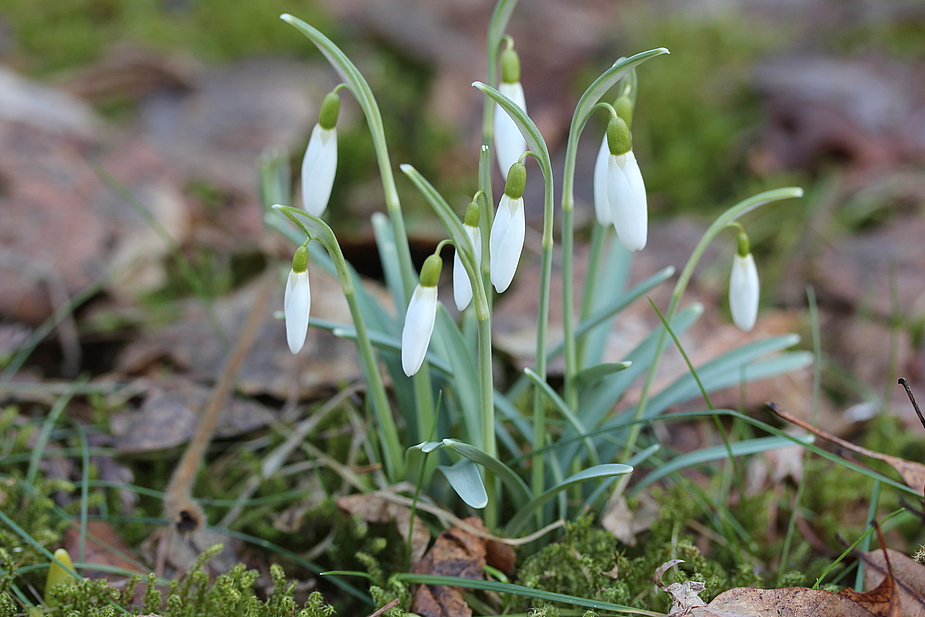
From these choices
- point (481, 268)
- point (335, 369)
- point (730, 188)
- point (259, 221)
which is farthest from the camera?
point (730, 188)

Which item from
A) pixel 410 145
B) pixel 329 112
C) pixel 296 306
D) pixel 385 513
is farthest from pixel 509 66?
pixel 410 145

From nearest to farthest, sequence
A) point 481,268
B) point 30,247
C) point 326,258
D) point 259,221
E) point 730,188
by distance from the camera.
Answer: point 481,268
point 326,258
point 30,247
point 259,221
point 730,188

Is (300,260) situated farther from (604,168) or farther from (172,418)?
(172,418)

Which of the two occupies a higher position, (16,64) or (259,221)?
(16,64)

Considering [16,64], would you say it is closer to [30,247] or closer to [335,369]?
[30,247]

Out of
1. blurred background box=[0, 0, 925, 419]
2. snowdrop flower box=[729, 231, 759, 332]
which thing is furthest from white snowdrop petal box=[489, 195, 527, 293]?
blurred background box=[0, 0, 925, 419]

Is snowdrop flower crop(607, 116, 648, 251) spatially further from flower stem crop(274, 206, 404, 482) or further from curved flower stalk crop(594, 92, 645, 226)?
flower stem crop(274, 206, 404, 482)

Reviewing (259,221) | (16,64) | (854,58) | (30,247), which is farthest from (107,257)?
(854,58)

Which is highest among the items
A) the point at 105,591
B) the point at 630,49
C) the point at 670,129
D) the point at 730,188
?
the point at 630,49
